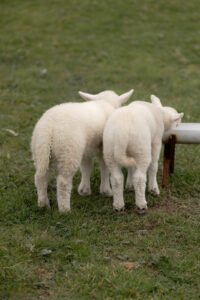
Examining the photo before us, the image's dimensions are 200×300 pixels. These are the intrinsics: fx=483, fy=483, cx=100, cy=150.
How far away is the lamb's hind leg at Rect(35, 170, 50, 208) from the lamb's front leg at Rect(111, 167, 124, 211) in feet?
2.58

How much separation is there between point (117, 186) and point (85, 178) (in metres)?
0.79

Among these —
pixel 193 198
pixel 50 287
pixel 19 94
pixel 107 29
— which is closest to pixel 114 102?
pixel 193 198

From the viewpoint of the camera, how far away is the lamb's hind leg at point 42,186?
5.49 metres

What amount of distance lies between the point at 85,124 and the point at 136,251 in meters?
1.54

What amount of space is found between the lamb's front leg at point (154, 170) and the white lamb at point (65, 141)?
711 millimetres

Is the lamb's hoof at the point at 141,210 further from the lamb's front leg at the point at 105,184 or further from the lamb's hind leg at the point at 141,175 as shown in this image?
the lamb's front leg at the point at 105,184

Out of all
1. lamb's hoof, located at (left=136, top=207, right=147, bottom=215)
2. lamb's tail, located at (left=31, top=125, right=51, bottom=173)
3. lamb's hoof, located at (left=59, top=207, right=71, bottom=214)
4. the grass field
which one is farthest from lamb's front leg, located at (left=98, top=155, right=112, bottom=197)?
lamb's tail, located at (left=31, top=125, right=51, bottom=173)

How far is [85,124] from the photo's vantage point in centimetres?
554

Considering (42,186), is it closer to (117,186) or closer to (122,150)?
(117,186)

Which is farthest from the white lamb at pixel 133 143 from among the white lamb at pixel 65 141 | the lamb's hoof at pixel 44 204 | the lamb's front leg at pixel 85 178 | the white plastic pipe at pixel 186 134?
the lamb's hoof at pixel 44 204

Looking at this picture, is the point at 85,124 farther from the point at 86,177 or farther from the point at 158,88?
the point at 158,88

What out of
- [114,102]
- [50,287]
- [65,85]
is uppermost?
[114,102]

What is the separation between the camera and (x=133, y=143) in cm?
538

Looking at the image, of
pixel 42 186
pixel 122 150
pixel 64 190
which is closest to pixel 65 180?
pixel 64 190
